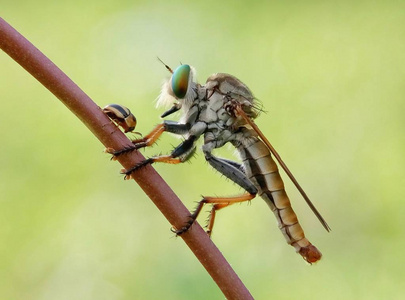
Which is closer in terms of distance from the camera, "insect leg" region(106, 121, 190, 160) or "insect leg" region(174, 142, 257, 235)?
"insect leg" region(106, 121, 190, 160)

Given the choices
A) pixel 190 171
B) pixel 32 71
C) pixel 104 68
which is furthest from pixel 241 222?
pixel 32 71

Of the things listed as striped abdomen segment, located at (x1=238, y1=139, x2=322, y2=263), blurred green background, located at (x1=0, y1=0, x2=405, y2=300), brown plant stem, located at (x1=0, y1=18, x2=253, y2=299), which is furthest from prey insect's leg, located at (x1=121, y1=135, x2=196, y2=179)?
brown plant stem, located at (x1=0, y1=18, x2=253, y2=299)

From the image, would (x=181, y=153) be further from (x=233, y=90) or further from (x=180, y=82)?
(x=233, y=90)

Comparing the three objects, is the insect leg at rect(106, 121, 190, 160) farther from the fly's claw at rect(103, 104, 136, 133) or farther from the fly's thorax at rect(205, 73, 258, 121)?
the fly's thorax at rect(205, 73, 258, 121)

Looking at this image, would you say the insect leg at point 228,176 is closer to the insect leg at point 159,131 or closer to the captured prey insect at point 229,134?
the captured prey insect at point 229,134

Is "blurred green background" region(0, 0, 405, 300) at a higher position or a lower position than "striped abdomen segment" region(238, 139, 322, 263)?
higher

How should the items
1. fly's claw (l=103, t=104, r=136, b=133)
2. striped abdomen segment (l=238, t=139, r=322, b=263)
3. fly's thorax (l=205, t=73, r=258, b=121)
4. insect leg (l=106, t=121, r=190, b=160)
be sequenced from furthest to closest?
fly's thorax (l=205, t=73, r=258, b=121)
striped abdomen segment (l=238, t=139, r=322, b=263)
insect leg (l=106, t=121, r=190, b=160)
fly's claw (l=103, t=104, r=136, b=133)

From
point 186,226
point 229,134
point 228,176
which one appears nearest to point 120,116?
point 186,226
